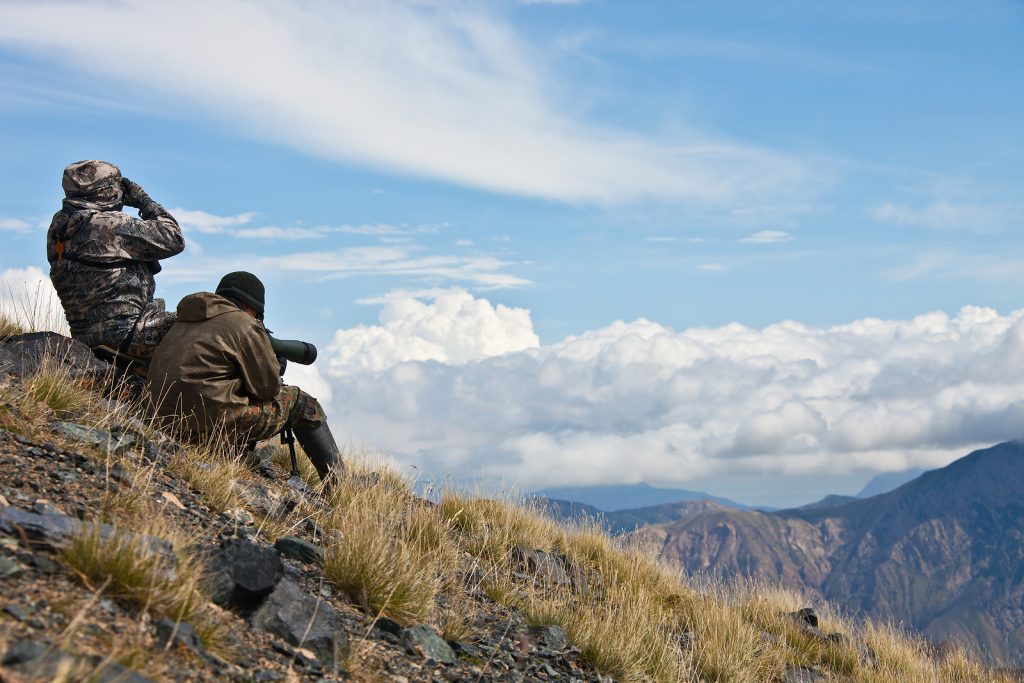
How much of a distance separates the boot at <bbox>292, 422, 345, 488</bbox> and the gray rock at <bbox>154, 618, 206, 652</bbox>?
4140 millimetres

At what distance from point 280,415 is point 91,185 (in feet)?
10.9

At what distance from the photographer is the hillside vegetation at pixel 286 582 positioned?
424 centimetres

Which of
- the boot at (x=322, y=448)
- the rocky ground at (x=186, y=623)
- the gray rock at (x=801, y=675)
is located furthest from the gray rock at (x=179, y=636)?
the gray rock at (x=801, y=675)

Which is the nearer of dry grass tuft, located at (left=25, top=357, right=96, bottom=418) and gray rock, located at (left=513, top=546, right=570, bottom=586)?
dry grass tuft, located at (left=25, top=357, right=96, bottom=418)

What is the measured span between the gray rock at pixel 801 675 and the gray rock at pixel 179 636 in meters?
6.80

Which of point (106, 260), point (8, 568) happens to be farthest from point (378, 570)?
point (106, 260)

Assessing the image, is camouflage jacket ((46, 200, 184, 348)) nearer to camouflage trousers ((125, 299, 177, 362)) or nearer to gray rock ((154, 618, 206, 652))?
camouflage trousers ((125, 299, 177, 362))

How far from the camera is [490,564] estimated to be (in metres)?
9.03

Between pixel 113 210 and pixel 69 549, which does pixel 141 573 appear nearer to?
pixel 69 549

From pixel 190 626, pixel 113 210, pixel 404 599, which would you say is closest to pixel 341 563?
pixel 404 599

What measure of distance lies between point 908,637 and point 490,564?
806 centimetres

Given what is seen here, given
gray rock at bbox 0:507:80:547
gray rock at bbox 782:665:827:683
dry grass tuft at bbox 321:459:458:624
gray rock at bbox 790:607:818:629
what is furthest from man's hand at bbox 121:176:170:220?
gray rock at bbox 790:607:818:629

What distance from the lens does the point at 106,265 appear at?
888 centimetres

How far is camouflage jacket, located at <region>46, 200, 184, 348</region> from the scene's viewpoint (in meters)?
8.82
